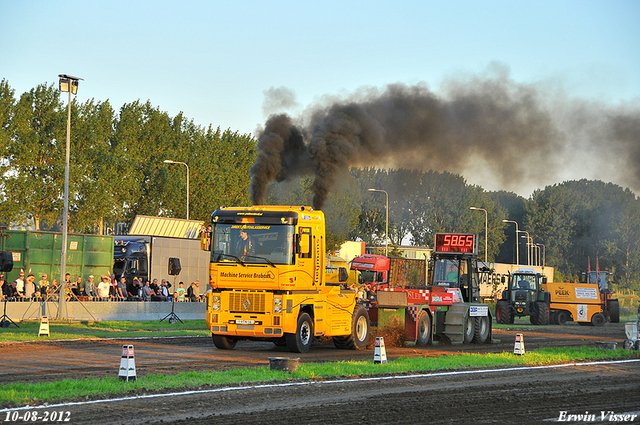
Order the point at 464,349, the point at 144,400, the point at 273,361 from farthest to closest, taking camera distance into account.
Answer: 1. the point at 464,349
2. the point at 273,361
3. the point at 144,400

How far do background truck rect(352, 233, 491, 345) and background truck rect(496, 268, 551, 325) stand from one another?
16.2 m

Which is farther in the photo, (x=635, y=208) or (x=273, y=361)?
(x=635, y=208)

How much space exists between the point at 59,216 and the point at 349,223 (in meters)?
30.7

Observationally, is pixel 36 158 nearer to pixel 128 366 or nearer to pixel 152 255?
pixel 152 255

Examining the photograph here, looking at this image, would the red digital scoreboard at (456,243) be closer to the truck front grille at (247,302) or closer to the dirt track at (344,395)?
the dirt track at (344,395)

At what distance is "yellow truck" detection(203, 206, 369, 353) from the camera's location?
19188mm

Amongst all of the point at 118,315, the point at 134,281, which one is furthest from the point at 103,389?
the point at 134,281

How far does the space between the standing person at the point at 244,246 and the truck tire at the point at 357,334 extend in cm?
385

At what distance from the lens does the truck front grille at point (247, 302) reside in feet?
63.3

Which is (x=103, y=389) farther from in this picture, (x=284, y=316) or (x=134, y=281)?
(x=134, y=281)

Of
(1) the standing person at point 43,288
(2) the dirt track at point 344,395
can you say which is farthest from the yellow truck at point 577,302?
(1) the standing person at point 43,288

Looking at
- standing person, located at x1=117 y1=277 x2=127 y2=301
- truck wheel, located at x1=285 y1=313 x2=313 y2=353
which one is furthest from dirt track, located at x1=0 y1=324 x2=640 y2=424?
standing person, located at x1=117 y1=277 x2=127 y2=301

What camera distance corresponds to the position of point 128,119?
6231 cm

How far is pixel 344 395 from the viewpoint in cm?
1230
